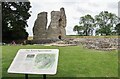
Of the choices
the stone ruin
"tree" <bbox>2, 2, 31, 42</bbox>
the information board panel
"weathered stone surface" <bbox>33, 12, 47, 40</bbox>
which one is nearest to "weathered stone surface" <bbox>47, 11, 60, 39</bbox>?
the stone ruin

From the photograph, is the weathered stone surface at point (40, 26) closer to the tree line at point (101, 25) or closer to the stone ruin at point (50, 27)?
the stone ruin at point (50, 27)

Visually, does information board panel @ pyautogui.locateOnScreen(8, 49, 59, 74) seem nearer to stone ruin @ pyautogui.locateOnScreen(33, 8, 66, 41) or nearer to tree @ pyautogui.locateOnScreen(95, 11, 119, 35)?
stone ruin @ pyautogui.locateOnScreen(33, 8, 66, 41)

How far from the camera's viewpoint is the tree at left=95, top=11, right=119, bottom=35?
145 feet

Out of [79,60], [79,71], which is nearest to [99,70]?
[79,71]

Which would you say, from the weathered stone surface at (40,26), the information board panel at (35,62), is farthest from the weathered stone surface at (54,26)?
the information board panel at (35,62)

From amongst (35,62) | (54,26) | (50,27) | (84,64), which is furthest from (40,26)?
(35,62)

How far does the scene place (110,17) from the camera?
4497 cm

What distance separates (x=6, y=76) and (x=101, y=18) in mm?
36488

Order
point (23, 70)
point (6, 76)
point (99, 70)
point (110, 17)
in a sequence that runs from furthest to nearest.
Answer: point (110, 17), point (99, 70), point (6, 76), point (23, 70)

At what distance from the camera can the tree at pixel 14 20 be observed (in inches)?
1130

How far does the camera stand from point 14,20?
2895 centimetres

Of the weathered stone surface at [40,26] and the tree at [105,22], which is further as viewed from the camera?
the tree at [105,22]

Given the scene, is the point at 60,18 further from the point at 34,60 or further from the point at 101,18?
the point at 34,60

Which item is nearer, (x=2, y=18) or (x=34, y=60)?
(x=34, y=60)
